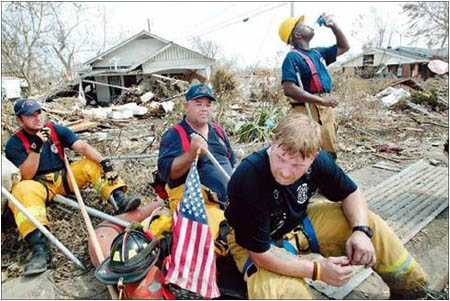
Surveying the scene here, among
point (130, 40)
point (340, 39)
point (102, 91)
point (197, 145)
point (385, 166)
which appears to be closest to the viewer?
point (197, 145)

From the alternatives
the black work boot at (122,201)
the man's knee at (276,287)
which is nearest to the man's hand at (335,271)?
the man's knee at (276,287)

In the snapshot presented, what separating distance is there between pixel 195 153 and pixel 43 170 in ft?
6.51

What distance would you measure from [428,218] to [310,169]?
220cm

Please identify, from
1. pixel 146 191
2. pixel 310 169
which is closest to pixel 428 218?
pixel 310 169

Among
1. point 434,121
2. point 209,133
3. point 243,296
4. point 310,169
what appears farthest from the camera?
point 434,121

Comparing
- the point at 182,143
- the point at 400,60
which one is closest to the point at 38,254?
the point at 182,143

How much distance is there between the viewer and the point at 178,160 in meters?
2.54

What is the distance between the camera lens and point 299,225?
2.14 m

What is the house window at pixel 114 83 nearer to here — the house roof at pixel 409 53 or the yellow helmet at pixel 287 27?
the yellow helmet at pixel 287 27

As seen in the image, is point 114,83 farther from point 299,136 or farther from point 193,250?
point 299,136

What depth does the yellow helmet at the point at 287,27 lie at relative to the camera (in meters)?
3.62

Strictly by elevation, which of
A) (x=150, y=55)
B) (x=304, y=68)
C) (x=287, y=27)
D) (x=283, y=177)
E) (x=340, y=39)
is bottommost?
(x=283, y=177)

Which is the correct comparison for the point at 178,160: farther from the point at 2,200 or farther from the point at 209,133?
the point at 2,200

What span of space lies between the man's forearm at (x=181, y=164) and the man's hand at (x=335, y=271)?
115cm
